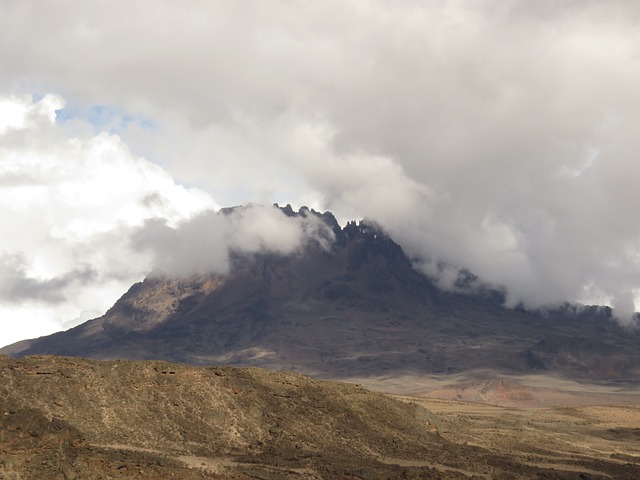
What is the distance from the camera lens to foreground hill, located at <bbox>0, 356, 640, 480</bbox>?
179 ft

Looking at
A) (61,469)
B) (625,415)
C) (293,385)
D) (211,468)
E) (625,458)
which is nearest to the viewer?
(61,469)

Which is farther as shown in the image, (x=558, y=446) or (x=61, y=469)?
(x=558, y=446)

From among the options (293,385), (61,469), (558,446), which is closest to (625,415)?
(558,446)

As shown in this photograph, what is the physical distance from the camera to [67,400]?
221 ft

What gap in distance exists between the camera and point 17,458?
49.8 meters

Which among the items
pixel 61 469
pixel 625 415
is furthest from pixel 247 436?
pixel 625 415

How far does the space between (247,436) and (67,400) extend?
15861mm

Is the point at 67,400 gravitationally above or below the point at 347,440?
above

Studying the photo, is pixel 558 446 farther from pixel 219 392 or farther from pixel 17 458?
pixel 17 458

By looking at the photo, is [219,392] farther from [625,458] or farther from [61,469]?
[625,458]

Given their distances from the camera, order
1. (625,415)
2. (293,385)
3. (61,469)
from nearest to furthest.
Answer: (61,469), (293,385), (625,415)

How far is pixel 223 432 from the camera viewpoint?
69.4m

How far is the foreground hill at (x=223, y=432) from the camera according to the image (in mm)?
54469

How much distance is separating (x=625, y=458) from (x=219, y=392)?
47.7 m
